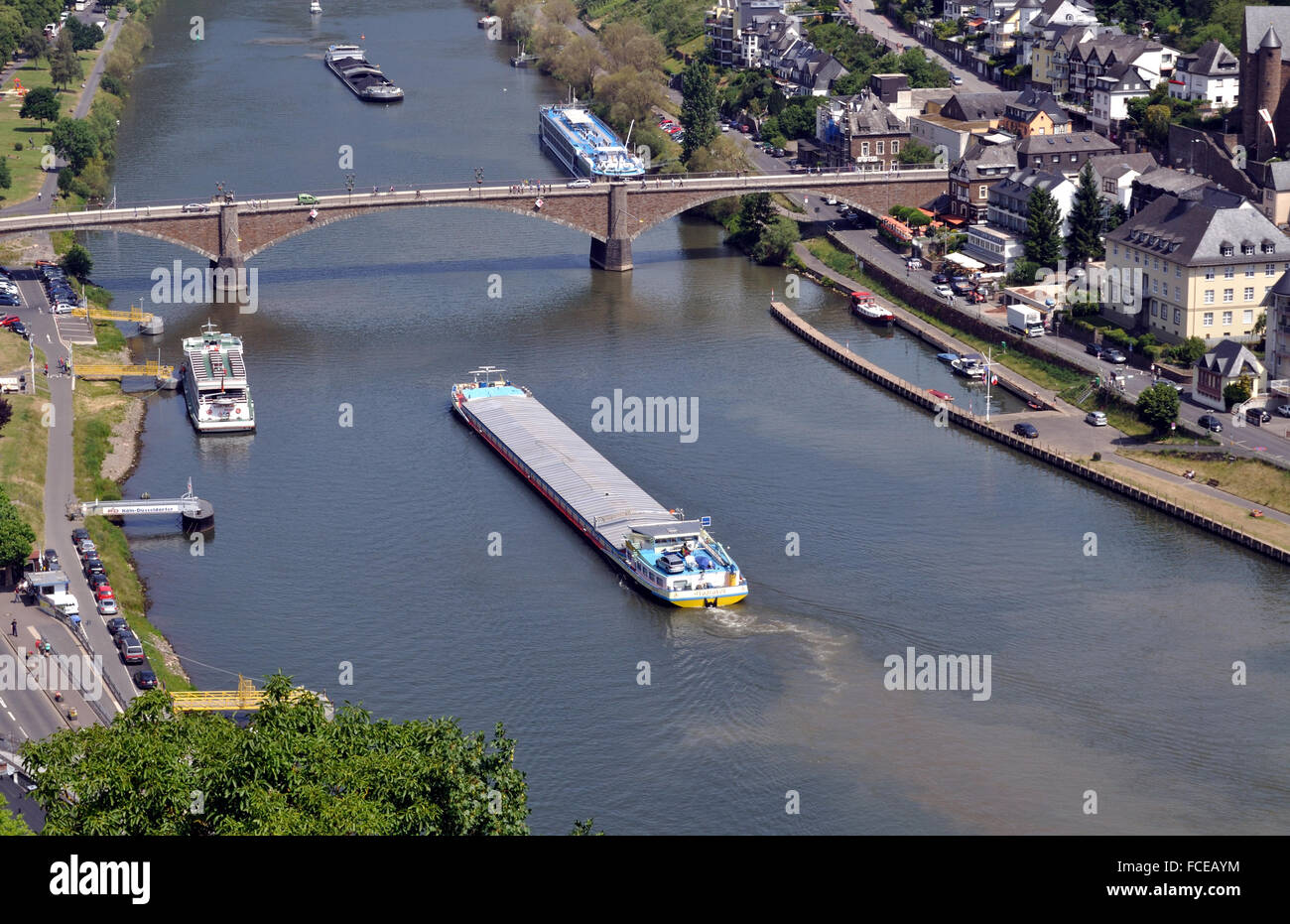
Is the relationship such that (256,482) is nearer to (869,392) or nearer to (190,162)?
(869,392)

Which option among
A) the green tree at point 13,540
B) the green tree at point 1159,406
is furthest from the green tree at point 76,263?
the green tree at point 1159,406

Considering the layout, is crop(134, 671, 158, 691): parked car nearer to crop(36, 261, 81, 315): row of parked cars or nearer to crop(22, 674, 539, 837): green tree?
crop(22, 674, 539, 837): green tree

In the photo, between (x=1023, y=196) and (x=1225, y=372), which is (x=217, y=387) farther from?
(x=1023, y=196)

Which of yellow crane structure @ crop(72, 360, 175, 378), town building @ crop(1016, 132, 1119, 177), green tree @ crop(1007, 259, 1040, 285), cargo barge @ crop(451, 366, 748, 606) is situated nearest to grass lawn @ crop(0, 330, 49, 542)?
yellow crane structure @ crop(72, 360, 175, 378)

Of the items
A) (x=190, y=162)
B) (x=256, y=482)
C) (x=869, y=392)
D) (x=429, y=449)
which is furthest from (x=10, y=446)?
(x=190, y=162)

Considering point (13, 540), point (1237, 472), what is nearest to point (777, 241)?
point (1237, 472)
